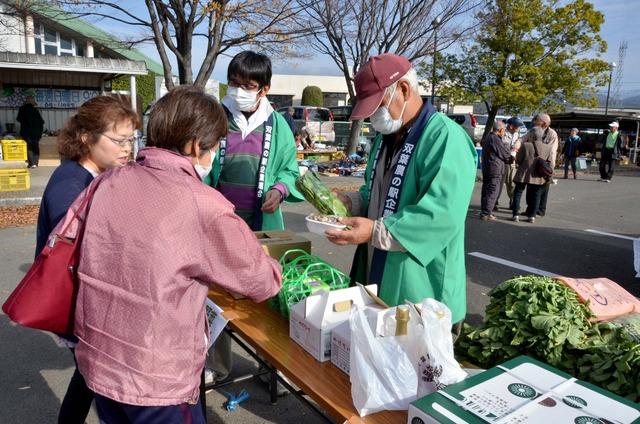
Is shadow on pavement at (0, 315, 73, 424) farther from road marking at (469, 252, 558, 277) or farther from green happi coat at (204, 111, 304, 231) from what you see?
road marking at (469, 252, 558, 277)

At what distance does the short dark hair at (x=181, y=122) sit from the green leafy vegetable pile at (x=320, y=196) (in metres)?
0.67

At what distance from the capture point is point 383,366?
1489mm

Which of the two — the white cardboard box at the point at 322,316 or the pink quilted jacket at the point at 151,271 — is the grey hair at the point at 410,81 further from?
the pink quilted jacket at the point at 151,271

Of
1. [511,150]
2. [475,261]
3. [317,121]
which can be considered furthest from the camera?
[317,121]

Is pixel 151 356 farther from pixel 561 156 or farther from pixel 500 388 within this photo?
pixel 561 156

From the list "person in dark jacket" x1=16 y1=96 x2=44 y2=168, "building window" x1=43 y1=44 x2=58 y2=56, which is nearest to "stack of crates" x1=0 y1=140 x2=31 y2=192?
"person in dark jacket" x1=16 y1=96 x2=44 y2=168

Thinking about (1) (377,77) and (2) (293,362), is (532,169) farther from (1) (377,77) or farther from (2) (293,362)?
(2) (293,362)

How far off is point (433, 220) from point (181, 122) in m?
1.01

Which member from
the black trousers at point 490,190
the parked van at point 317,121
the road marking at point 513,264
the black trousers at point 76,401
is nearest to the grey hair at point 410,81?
the black trousers at point 76,401

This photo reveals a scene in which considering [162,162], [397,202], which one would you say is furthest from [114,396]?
[397,202]

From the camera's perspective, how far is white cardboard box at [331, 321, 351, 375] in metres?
1.75

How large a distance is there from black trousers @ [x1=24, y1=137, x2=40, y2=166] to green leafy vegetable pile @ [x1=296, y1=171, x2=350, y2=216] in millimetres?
13458

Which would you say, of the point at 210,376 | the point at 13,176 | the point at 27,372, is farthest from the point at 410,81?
the point at 13,176

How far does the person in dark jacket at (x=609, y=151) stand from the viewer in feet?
49.7
